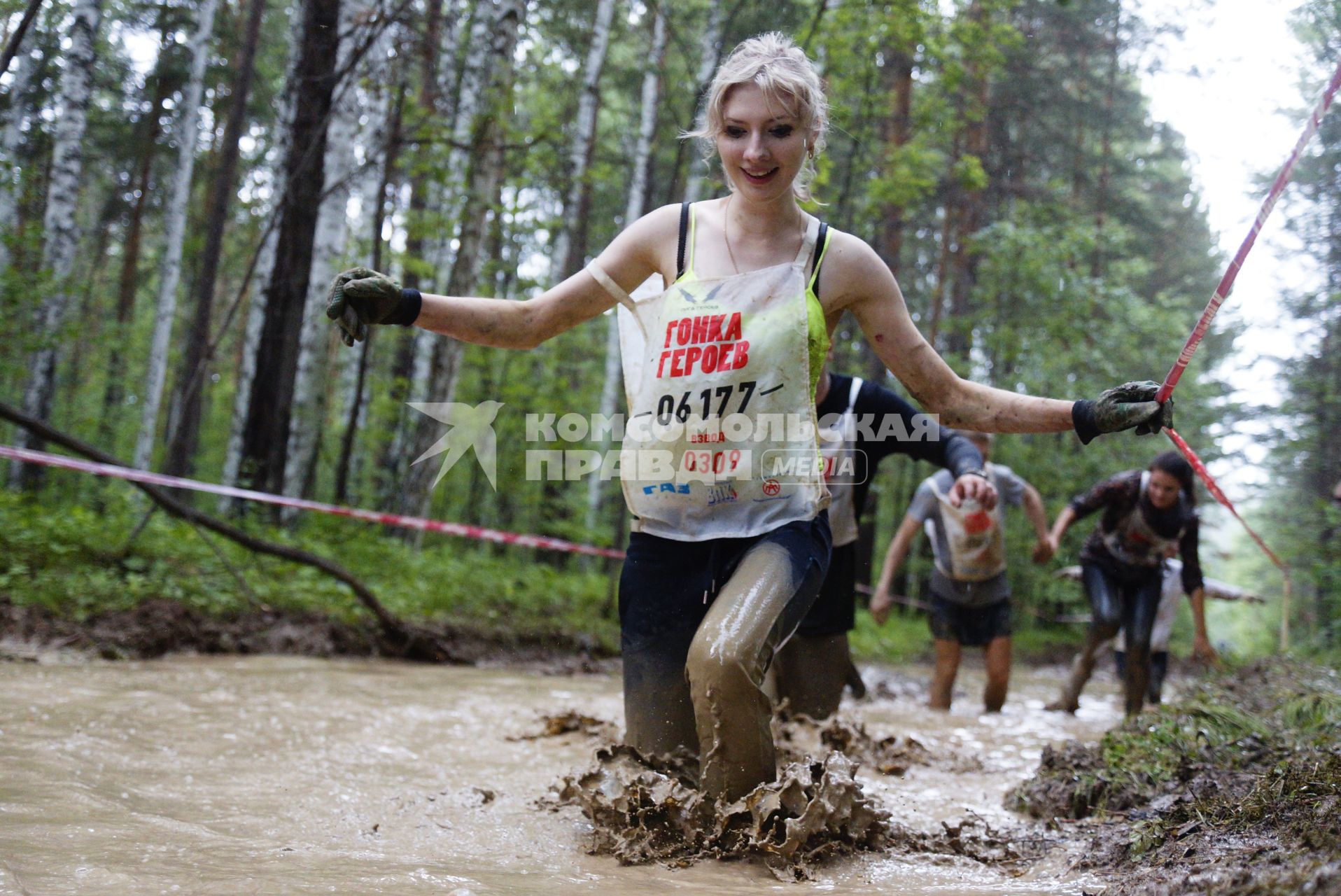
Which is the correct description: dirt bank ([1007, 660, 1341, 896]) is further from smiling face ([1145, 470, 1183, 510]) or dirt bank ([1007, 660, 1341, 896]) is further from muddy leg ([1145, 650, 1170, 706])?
muddy leg ([1145, 650, 1170, 706])

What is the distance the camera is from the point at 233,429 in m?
13.9

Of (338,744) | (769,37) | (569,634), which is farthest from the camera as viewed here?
(569,634)

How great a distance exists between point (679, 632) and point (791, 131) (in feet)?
4.79

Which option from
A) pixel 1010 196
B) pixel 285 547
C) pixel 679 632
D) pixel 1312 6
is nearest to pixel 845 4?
pixel 1312 6

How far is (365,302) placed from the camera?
2.92m

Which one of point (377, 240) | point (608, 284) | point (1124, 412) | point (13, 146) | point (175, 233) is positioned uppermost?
point (13, 146)

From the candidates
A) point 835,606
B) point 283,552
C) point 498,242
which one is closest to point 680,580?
point 835,606

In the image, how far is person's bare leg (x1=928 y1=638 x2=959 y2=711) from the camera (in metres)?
7.74

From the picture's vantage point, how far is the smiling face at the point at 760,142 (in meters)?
2.95

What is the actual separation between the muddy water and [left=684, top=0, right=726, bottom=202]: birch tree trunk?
21.0 feet

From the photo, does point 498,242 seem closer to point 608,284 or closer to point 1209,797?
point 608,284

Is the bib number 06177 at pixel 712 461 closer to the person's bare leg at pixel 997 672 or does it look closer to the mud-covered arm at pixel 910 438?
the mud-covered arm at pixel 910 438

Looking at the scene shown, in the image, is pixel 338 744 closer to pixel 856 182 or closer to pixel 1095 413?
pixel 1095 413

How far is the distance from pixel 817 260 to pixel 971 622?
527 cm
